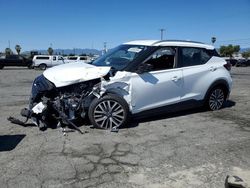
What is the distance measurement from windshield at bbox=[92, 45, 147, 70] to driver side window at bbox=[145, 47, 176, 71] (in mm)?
276

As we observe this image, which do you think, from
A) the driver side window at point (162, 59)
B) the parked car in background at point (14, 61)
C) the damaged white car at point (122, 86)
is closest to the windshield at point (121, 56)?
the damaged white car at point (122, 86)

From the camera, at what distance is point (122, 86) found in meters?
6.08

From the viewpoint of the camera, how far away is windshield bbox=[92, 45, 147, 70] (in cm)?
645

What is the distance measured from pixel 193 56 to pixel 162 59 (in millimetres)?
981

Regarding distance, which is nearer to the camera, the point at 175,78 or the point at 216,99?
the point at 175,78

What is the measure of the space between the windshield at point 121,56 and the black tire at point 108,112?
773mm

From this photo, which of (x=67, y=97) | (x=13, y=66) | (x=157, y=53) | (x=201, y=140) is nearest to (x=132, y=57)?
(x=157, y=53)

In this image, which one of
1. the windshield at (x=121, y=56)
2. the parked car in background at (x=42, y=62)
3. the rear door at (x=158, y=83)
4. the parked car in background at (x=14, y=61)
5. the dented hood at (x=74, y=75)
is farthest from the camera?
the parked car in background at (x=42, y=62)

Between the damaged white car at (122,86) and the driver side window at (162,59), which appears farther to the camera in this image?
the driver side window at (162,59)

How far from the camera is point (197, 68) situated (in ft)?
23.4

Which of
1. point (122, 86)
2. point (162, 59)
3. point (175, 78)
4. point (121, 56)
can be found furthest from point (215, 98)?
point (122, 86)

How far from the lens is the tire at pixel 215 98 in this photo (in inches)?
298

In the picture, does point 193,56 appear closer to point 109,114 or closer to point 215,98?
point 215,98

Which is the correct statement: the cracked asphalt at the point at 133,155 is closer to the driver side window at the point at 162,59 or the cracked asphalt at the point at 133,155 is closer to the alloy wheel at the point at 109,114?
the alloy wheel at the point at 109,114
